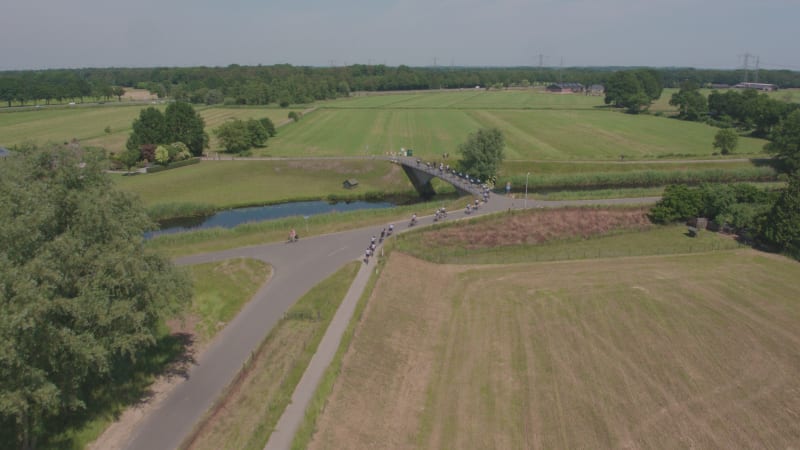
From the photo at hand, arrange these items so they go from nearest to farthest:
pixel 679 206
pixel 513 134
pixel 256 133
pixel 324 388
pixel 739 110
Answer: pixel 324 388 < pixel 679 206 < pixel 256 133 < pixel 513 134 < pixel 739 110

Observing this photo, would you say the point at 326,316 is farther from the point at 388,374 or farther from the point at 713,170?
the point at 713,170

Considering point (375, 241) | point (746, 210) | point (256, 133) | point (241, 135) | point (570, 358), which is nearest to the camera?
point (570, 358)

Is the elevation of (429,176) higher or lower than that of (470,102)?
lower

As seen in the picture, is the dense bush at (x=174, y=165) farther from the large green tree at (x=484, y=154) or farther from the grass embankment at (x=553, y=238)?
the grass embankment at (x=553, y=238)

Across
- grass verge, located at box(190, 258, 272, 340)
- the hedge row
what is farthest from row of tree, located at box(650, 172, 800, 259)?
grass verge, located at box(190, 258, 272, 340)

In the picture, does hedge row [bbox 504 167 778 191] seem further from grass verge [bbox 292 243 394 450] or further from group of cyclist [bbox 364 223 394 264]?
grass verge [bbox 292 243 394 450]

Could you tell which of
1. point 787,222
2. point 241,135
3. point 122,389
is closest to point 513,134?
point 241,135

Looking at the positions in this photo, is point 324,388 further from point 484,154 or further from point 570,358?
point 484,154
